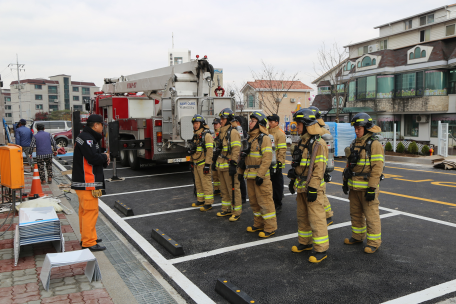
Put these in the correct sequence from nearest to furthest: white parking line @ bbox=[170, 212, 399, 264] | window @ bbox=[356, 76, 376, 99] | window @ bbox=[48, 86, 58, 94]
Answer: white parking line @ bbox=[170, 212, 399, 264] → window @ bbox=[356, 76, 376, 99] → window @ bbox=[48, 86, 58, 94]

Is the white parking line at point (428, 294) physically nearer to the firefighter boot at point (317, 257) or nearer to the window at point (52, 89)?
the firefighter boot at point (317, 257)

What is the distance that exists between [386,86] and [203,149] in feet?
91.1

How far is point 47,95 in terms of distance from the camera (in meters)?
83.6

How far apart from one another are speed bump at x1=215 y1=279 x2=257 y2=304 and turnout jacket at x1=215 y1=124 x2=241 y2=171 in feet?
9.66

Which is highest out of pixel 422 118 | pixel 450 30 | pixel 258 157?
pixel 450 30

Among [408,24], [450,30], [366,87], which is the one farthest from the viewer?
[408,24]

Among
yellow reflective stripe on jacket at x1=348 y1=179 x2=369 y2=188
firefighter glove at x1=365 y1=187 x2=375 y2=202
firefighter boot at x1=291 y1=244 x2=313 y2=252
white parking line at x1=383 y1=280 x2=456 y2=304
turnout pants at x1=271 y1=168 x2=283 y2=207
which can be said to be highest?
yellow reflective stripe on jacket at x1=348 y1=179 x2=369 y2=188

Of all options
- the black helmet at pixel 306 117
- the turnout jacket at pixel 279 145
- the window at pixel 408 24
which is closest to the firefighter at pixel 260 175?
the turnout jacket at pixel 279 145

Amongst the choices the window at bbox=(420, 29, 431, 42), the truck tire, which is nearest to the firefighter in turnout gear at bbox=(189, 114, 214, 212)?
the truck tire

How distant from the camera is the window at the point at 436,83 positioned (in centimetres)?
2708

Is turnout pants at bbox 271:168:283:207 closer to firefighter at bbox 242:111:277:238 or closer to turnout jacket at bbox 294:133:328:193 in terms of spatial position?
firefighter at bbox 242:111:277:238

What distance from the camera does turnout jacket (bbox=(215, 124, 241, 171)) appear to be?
21.7ft

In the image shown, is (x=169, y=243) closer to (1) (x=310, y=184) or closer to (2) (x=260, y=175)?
(2) (x=260, y=175)

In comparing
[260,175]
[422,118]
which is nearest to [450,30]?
[422,118]
